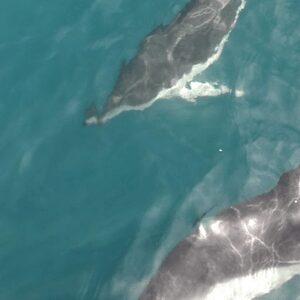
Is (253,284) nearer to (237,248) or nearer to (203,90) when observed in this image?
(237,248)

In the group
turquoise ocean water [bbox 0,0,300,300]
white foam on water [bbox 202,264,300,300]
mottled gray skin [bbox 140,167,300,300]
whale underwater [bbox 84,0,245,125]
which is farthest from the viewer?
whale underwater [bbox 84,0,245,125]

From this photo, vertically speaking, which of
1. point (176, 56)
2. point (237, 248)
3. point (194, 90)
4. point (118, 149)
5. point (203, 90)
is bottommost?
point (237, 248)

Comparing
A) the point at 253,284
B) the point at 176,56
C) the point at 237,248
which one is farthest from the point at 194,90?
the point at 253,284

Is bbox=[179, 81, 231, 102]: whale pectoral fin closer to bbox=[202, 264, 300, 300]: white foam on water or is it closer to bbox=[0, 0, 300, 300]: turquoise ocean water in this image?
bbox=[0, 0, 300, 300]: turquoise ocean water

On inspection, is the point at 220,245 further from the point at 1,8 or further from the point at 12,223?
the point at 1,8

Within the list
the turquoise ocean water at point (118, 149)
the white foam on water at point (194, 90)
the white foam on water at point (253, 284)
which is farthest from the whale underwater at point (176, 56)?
the white foam on water at point (253, 284)

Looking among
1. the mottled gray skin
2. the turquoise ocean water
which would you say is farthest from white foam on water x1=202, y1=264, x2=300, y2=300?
the turquoise ocean water
